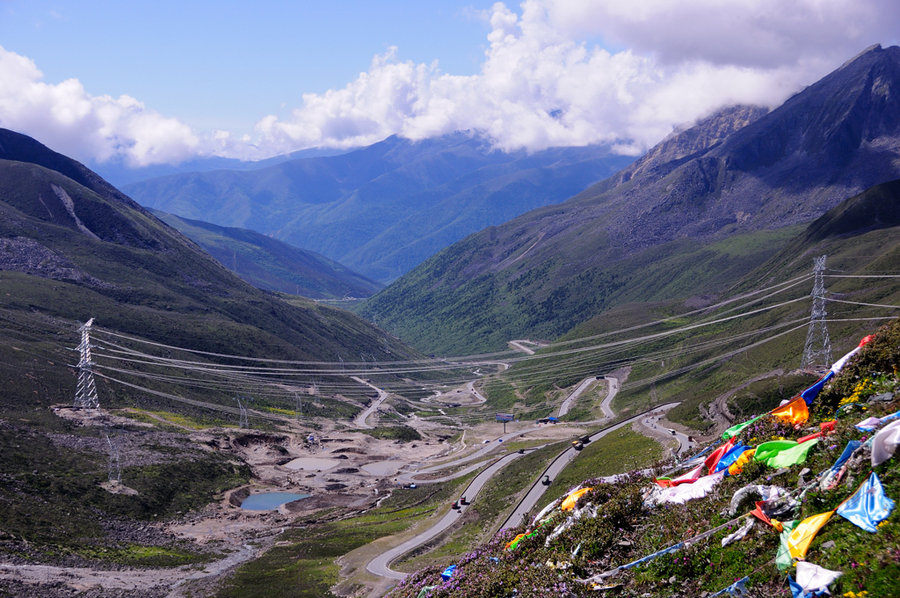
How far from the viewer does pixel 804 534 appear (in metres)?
16.1

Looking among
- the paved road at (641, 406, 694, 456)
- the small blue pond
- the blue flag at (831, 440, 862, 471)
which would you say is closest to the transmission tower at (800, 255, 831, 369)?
the paved road at (641, 406, 694, 456)

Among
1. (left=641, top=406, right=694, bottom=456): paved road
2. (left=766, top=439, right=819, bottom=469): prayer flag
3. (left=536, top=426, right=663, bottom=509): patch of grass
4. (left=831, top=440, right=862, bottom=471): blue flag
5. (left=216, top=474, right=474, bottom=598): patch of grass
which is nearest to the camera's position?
(left=831, top=440, right=862, bottom=471): blue flag

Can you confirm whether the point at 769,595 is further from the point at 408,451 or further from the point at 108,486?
the point at 408,451

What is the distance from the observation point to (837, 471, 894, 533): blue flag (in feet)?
48.5

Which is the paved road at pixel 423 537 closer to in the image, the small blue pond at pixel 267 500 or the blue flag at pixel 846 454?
the small blue pond at pixel 267 500

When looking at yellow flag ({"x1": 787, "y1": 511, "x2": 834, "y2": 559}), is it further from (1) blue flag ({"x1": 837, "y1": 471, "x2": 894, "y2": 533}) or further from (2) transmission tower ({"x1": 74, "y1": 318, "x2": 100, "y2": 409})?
(2) transmission tower ({"x1": 74, "y1": 318, "x2": 100, "y2": 409})

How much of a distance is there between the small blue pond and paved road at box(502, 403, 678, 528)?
45.7 metres

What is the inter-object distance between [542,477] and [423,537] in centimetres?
1754

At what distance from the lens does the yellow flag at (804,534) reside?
15812 millimetres

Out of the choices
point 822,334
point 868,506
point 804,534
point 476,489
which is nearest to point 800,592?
point 804,534

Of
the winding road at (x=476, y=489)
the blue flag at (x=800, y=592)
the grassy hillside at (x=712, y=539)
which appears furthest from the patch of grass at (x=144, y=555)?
the blue flag at (x=800, y=592)

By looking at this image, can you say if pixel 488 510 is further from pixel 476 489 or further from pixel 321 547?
pixel 321 547

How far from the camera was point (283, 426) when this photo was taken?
15338 centimetres

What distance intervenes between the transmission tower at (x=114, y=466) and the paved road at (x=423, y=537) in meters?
45.9
